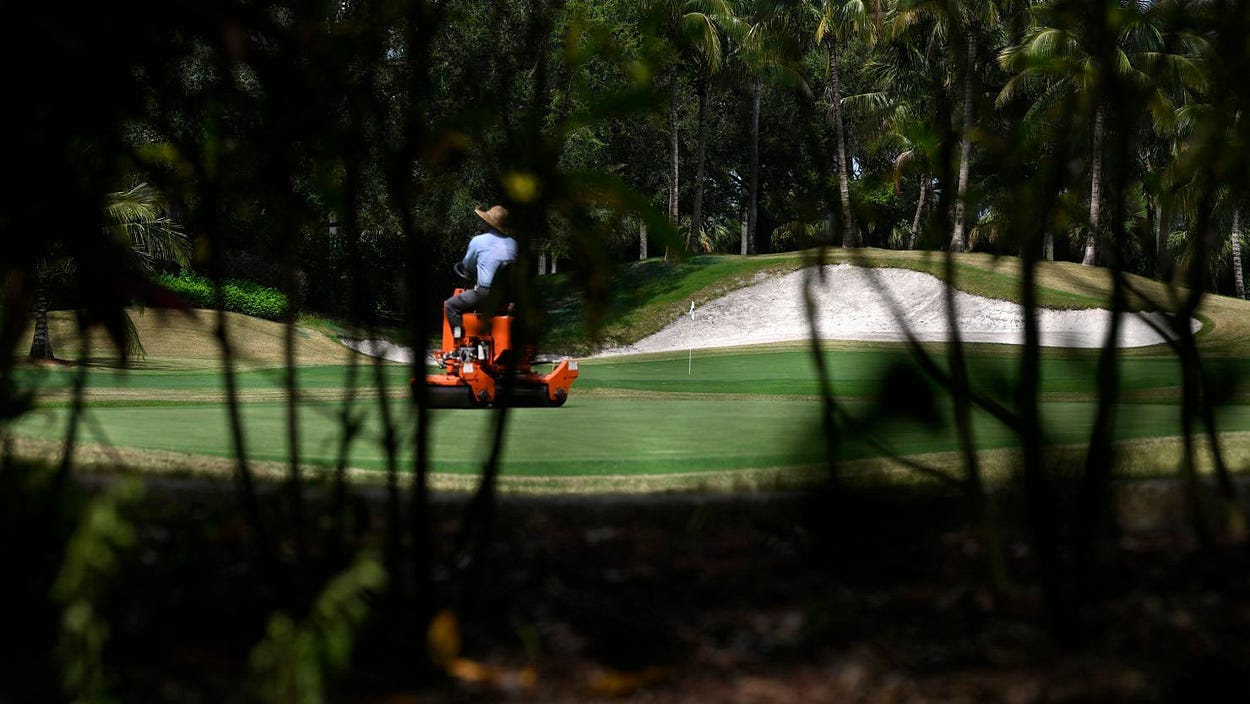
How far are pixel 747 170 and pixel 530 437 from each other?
48.4 m

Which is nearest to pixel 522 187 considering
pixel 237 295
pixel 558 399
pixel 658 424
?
pixel 658 424

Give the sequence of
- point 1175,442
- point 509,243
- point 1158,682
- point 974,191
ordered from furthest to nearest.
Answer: point 1175,442 < point 509,243 < point 974,191 < point 1158,682

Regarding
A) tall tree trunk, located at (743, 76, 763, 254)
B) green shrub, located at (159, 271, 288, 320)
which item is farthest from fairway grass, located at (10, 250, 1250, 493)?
tall tree trunk, located at (743, 76, 763, 254)

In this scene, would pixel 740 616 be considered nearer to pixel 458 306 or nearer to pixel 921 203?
pixel 458 306

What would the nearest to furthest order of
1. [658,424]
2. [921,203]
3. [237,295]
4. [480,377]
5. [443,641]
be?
[443,641]
[658,424]
[480,377]
[921,203]
[237,295]

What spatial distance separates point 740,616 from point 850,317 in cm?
2862

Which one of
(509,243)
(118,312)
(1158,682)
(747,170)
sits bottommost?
(1158,682)

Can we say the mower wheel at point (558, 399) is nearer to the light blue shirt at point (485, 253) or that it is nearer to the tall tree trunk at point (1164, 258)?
the light blue shirt at point (485, 253)

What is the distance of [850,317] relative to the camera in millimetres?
31125

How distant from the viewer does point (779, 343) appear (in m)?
26.8

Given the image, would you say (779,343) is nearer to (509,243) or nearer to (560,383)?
(560,383)

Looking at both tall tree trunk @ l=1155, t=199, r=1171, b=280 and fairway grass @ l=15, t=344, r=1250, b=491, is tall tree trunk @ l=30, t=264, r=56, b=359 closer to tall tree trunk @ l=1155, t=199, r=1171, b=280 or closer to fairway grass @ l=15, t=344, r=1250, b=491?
fairway grass @ l=15, t=344, r=1250, b=491

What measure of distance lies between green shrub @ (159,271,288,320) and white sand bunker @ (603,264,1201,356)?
864 centimetres

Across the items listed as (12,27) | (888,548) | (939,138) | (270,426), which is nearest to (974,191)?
(939,138)
